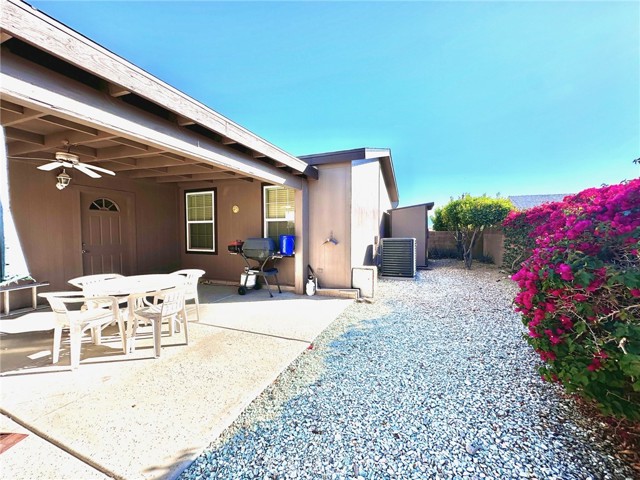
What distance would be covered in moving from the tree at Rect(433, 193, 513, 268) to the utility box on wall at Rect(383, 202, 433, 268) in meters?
1.54

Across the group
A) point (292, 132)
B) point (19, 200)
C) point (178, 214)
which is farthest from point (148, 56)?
point (292, 132)

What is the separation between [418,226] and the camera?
945 cm

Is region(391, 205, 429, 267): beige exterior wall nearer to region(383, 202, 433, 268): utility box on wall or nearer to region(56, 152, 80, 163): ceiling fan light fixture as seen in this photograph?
region(383, 202, 433, 268): utility box on wall

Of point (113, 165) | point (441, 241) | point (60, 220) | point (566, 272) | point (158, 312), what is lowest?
point (158, 312)

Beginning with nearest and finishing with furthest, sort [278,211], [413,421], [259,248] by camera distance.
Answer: [413,421] → [259,248] → [278,211]

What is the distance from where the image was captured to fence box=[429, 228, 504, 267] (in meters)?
9.28

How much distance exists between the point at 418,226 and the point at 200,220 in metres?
7.55

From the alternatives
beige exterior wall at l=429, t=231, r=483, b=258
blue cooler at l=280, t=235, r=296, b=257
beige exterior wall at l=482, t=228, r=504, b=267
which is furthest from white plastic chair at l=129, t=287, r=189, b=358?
beige exterior wall at l=429, t=231, r=483, b=258

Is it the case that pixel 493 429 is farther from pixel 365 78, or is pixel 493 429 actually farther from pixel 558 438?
pixel 365 78

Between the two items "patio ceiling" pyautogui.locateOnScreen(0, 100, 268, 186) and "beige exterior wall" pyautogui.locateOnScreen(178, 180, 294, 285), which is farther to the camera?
"beige exterior wall" pyautogui.locateOnScreen(178, 180, 294, 285)

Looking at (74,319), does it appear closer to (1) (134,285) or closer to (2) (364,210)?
(1) (134,285)

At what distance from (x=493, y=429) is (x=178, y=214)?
790cm

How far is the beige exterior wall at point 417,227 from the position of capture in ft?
30.8

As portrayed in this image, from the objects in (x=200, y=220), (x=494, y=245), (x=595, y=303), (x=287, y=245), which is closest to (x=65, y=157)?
(x=200, y=220)
